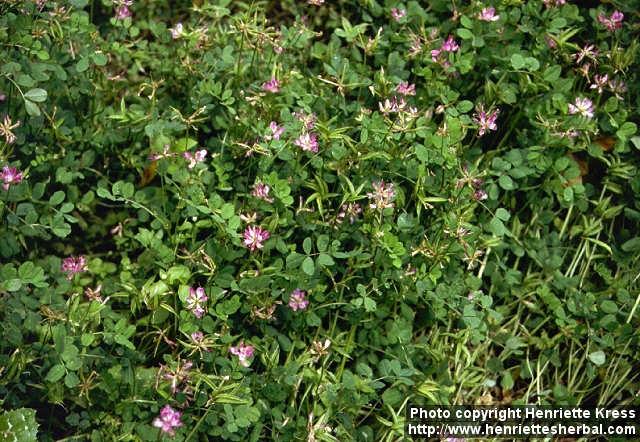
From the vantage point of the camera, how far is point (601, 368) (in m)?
3.00

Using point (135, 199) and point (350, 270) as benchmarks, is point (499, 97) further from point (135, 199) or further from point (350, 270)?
point (135, 199)

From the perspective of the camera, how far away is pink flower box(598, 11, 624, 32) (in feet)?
10.5

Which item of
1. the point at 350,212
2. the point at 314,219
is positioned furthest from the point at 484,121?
the point at 314,219

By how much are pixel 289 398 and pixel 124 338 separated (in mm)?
582

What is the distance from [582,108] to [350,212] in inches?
38.7

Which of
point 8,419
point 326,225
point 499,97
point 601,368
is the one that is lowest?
point 601,368

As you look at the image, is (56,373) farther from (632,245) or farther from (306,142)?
(632,245)

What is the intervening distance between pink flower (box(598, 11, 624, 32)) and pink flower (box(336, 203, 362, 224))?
4.15ft

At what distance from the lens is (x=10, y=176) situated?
2674 mm

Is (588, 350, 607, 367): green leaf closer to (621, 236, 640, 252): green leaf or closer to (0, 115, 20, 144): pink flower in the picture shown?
(621, 236, 640, 252): green leaf

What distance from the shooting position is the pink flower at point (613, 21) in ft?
10.5

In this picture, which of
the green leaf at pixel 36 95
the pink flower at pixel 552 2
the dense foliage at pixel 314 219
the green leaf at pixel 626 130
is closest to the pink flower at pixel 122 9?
the dense foliage at pixel 314 219

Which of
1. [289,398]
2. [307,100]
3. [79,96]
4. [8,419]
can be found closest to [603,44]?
[307,100]

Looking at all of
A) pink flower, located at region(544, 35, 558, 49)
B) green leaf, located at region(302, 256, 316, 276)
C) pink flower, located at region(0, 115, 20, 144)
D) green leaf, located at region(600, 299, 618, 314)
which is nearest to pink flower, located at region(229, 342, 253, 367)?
green leaf, located at region(302, 256, 316, 276)
